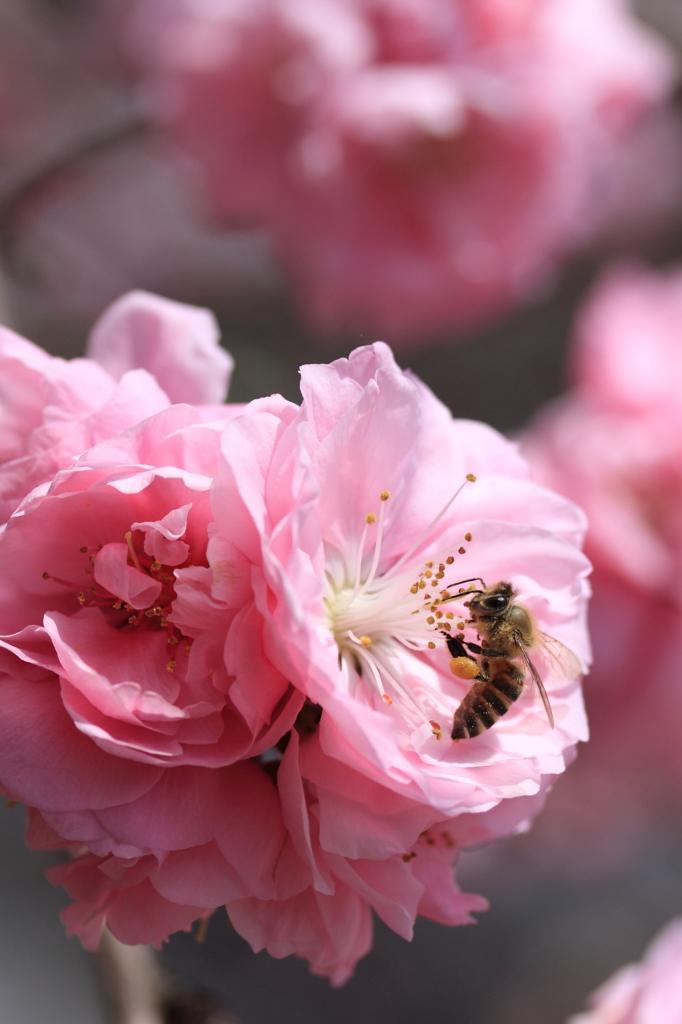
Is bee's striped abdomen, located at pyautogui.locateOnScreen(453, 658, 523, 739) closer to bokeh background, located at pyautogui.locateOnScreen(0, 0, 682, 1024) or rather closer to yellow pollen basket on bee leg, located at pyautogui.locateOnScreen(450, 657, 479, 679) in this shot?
yellow pollen basket on bee leg, located at pyautogui.locateOnScreen(450, 657, 479, 679)

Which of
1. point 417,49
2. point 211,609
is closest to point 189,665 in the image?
point 211,609

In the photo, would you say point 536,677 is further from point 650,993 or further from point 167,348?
point 650,993

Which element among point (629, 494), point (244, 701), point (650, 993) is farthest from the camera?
point (629, 494)

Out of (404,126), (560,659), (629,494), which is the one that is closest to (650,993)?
(560,659)

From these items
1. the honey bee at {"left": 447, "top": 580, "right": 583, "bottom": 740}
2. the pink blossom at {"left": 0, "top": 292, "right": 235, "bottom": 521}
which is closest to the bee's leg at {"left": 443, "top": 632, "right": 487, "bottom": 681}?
the honey bee at {"left": 447, "top": 580, "right": 583, "bottom": 740}

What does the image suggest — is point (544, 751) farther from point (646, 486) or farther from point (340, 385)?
point (646, 486)

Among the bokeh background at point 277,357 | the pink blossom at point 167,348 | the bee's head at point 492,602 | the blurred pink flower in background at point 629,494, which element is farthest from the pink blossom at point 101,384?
the blurred pink flower in background at point 629,494
